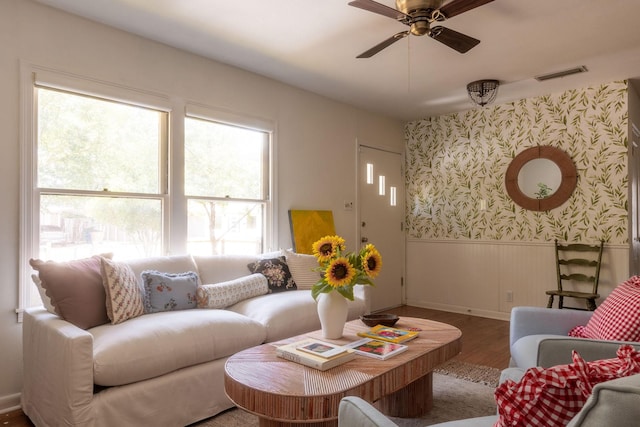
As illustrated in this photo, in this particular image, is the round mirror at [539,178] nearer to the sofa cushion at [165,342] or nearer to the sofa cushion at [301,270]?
the sofa cushion at [301,270]

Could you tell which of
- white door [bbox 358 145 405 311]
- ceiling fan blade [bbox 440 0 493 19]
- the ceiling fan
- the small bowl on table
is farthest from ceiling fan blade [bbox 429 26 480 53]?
white door [bbox 358 145 405 311]

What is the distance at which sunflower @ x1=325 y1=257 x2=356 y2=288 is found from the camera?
2084 millimetres

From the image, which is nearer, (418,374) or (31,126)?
(418,374)

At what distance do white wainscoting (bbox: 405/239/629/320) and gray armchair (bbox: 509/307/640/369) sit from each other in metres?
2.26

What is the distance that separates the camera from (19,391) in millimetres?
2504

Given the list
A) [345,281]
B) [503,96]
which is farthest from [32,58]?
[503,96]

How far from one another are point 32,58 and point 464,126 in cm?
443

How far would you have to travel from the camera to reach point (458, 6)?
Result: 2.18 m

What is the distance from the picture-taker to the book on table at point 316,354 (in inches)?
69.6

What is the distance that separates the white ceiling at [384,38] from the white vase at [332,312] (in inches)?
71.7

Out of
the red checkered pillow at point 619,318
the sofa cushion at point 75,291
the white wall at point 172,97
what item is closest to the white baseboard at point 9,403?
the white wall at point 172,97

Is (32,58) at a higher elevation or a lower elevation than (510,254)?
higher

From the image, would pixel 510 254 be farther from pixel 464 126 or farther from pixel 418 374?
pixel 418 374

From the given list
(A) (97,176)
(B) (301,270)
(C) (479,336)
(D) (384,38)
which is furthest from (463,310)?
(A) (97,176)
